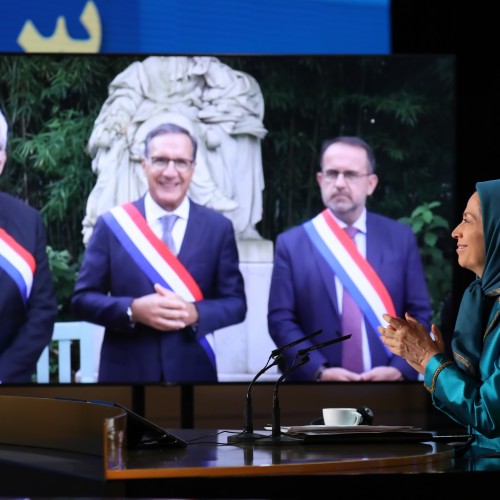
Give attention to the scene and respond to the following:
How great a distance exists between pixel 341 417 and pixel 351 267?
7.33 ft

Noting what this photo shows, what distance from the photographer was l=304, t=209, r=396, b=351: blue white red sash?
481cm

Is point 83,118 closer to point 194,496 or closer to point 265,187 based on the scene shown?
point 265,187

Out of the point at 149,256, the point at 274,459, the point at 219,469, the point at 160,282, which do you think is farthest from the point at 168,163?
the point at 219,469

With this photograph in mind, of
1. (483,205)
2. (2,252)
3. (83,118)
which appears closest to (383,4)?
(83,118)

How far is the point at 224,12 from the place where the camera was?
5363mm

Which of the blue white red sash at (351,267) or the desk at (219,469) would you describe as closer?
the desk at (219,469)

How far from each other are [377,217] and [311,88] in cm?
67

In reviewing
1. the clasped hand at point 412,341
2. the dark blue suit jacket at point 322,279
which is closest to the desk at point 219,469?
the clasped hand at point 412,341

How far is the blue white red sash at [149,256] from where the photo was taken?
4785 millimetres

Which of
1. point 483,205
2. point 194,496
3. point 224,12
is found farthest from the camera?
point 224,12

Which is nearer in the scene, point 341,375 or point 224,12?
point 341,375

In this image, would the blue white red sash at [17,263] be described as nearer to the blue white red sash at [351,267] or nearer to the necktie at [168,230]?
the necktie at [168,230]

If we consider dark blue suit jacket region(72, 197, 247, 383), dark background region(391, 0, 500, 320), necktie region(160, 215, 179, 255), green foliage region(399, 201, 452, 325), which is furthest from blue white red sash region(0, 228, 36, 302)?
dark background region(391, 0, 500, 320)

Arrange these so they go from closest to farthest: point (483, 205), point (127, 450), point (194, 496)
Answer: point (194, 496), point (127, 450), point (483, 205)
